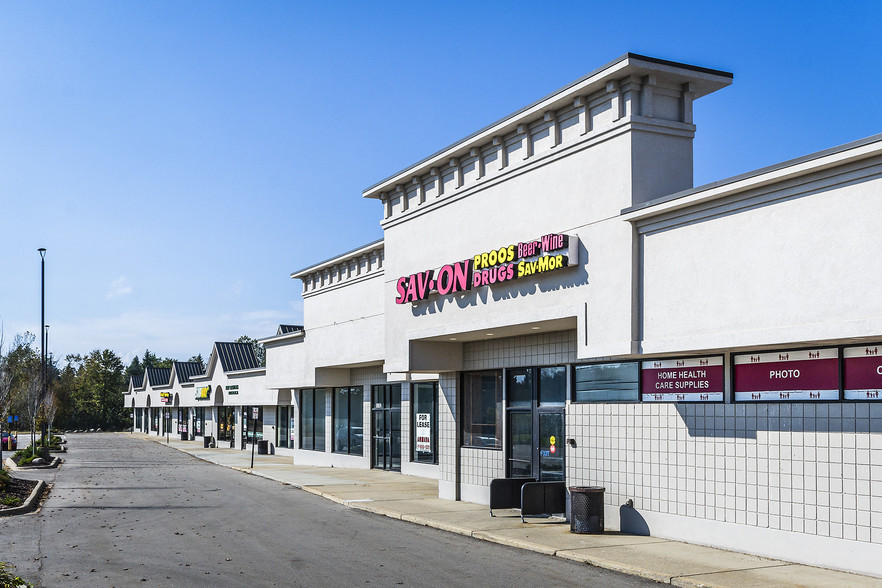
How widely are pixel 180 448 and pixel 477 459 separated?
39100 mm

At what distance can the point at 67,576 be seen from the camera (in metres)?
12.4

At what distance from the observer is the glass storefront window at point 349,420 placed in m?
35.3

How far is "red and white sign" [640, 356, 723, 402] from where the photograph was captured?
48.0 ft

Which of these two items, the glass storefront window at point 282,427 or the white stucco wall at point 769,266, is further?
the glass storefront window at point 282,427

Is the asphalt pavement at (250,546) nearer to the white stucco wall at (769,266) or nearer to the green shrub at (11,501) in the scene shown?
the green shrub at (11,501)

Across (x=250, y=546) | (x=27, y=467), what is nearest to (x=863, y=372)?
(x=250, y=546)

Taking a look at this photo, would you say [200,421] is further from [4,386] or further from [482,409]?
[482,409]

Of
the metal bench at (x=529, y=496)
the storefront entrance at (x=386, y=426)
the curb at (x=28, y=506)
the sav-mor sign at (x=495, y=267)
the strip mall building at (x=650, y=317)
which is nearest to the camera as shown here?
the strip mall building at (x=650, y=317)

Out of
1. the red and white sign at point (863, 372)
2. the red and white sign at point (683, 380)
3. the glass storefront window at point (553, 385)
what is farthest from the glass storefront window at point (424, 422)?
the red and white sign at point (863, 372)

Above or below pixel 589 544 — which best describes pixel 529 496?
above

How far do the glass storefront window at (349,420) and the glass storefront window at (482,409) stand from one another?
43.3 feet

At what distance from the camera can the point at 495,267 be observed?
734 inches

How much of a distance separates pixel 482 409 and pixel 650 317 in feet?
25.7

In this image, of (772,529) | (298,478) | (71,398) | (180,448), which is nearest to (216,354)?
(180,448)
